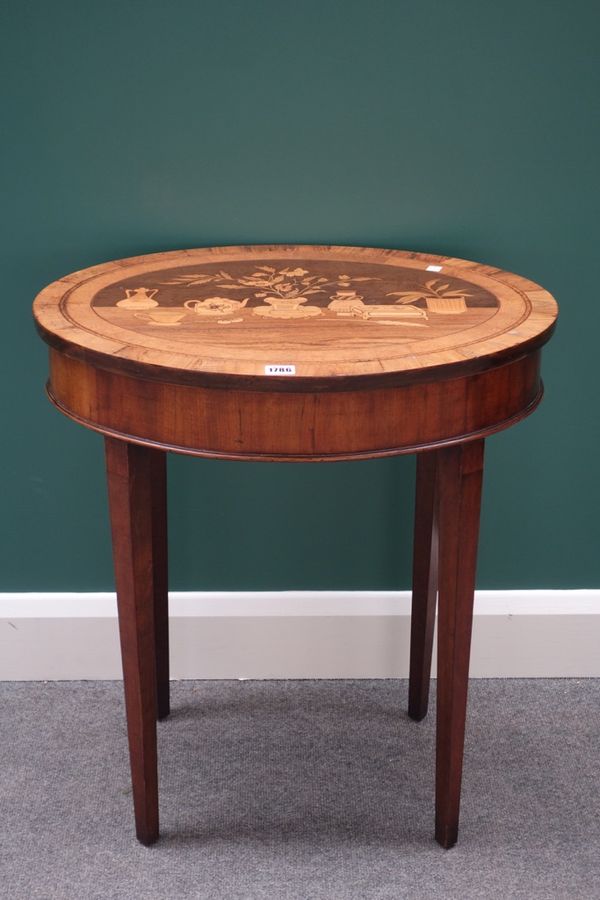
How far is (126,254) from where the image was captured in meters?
1.84

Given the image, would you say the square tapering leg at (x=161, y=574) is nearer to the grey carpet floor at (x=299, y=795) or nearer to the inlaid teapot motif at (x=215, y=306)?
the grey carpet floor at (x=299, y=795)

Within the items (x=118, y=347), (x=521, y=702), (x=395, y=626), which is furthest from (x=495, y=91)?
(x=521, y=702)

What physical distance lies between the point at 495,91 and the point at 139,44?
62 centimetres

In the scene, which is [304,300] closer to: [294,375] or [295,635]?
[294,375]

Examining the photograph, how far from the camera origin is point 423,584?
1874mm

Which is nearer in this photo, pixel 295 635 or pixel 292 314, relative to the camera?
pixel 292 314

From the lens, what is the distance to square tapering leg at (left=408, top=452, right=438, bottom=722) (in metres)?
1.81

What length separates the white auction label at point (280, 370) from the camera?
1.18m

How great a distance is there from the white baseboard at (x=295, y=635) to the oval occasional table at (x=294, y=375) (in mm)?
340

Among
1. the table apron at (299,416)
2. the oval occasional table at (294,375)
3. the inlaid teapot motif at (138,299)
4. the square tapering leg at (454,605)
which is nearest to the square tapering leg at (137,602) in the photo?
the oval occasional table at (294,375)

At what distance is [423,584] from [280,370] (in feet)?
2.66

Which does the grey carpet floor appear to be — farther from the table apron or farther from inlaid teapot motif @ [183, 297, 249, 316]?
inlaid teapot motif @ [183, 297, 249, 316]

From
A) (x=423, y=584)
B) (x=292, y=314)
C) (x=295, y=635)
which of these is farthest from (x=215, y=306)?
(x=295, y=635)

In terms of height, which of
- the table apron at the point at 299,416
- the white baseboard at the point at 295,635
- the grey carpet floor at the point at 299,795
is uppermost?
the table apron at the point at 299,416
